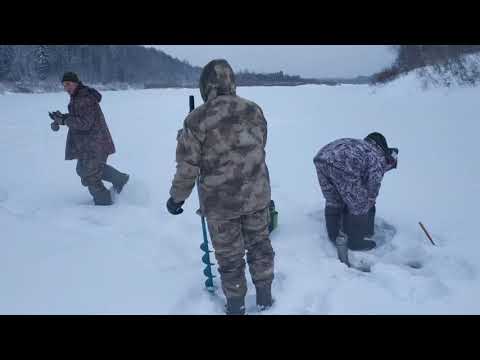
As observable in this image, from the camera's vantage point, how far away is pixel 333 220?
3.66 meters

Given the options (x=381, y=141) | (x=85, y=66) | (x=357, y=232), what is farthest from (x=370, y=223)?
(x=85, y=66)

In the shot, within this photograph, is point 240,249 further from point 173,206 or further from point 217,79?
point 217,79

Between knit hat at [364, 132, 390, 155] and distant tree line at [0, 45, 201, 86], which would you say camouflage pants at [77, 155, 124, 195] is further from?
distant tree line at [0, 45, 201, 86]

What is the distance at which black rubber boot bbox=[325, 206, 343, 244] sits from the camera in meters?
3.65

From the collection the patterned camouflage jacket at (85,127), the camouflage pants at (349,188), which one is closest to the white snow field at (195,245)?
the camouflage pants at (349,188)

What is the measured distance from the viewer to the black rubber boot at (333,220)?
365 cm

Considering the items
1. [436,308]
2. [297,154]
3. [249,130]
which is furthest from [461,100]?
[249,130]

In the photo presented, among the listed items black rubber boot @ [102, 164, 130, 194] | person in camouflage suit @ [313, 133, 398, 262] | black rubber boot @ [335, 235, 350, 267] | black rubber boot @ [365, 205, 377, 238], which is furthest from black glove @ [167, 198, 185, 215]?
black rubber boot @ [102, 164, 130, 194]

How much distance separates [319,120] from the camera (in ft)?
37.6

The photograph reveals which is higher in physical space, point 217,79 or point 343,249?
point 217,79

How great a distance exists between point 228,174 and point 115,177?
294 cm

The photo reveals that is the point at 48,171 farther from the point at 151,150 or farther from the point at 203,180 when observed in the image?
the point at 203,180

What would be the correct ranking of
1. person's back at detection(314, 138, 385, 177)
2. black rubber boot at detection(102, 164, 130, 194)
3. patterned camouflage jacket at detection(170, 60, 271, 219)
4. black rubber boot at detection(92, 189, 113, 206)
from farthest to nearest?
black rubber boot at detection(102, 164, 130, 194), black rubber boot at detection(92, 189, 113, 206), person's back at detection(314, 138, 385, 177), patterned camouflage jacket at detection(170, 60, 271, 219)

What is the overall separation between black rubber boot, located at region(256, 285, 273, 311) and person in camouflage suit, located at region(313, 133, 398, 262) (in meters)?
1.09
